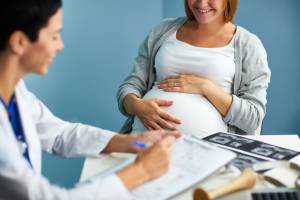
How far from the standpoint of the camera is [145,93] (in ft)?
5.94

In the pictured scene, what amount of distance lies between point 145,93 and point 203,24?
0.34m

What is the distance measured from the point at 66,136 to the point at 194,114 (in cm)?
53

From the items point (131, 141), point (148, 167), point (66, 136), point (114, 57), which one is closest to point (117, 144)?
point (131, 141)

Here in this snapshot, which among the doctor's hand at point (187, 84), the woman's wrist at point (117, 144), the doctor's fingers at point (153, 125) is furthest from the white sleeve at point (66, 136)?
the doctor's hand at point (187, 84)

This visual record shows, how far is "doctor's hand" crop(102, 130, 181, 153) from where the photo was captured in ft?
3.81

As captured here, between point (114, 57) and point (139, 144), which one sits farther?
point (114, 57)

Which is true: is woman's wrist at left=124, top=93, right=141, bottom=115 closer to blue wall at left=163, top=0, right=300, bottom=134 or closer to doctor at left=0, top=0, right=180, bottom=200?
doctor at left=0, top=0, right=180, bottom=200

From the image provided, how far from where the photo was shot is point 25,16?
87 centimetres

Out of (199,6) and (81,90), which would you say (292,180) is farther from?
(81,90)

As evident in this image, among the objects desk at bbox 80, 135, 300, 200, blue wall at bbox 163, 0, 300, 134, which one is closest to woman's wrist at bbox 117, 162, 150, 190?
desk at bbox 80, 135, 300, 200

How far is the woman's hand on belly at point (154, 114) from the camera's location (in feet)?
5.07

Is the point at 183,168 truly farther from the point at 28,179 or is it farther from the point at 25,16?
the point at 25,16

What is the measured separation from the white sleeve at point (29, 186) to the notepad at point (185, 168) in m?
0.08

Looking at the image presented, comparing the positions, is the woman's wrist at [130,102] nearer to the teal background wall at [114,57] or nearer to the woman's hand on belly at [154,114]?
the woman's hand on belly at [154,114]
